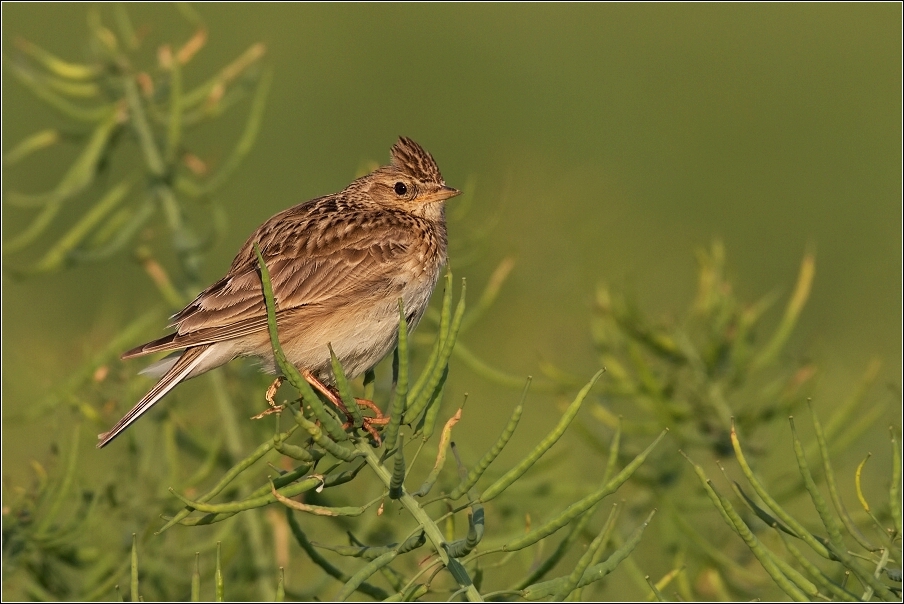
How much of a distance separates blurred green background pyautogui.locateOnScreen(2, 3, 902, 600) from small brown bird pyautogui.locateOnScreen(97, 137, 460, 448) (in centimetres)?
230

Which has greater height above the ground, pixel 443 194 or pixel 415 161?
pixel 415 161

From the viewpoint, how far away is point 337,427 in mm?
3637

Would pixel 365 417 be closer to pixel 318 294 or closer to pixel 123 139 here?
pixel 318 294

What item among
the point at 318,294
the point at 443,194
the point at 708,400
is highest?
the point at 443,194

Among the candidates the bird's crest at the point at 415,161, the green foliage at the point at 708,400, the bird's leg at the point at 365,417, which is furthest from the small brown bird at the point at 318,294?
the green foliage at the point at 708,400

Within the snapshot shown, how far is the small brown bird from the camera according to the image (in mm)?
5746

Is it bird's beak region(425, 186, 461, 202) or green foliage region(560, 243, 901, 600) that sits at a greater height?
bird's beak region(425, 186, 461, 202)

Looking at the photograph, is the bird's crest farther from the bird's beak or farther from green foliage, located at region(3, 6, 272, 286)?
green foliage, located at region(3, 6, 272, 286)

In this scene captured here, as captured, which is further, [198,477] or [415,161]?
[415,161]

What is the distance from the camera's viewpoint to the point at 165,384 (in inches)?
217

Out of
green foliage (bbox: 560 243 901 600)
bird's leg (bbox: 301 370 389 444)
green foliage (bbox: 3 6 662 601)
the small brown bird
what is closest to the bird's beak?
the small brown bird

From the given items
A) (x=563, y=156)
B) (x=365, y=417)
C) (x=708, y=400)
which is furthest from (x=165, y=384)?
(x=563, y=156)

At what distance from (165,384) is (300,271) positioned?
36.9 inches

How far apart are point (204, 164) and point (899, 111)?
424 inches
